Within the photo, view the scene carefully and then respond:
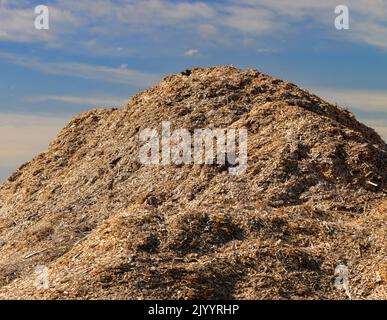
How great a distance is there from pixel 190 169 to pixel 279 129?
2.32m

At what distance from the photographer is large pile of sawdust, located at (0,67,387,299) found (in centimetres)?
968

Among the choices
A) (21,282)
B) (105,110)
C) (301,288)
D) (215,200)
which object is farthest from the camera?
(105,110)

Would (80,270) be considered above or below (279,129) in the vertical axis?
below

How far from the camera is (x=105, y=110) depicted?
801 inches

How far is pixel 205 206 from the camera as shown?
12773 mm

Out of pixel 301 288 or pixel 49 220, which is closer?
pixel 301 288

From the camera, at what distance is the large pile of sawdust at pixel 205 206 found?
9680 mm
